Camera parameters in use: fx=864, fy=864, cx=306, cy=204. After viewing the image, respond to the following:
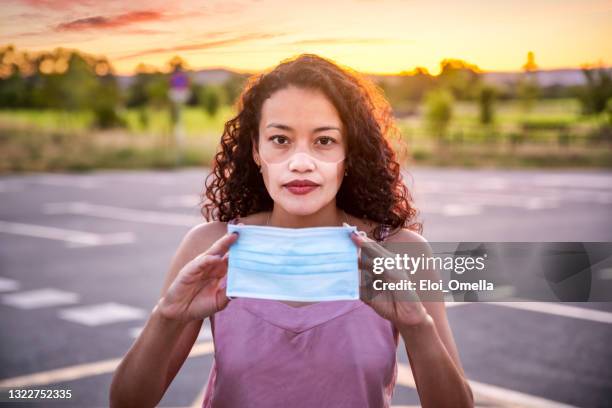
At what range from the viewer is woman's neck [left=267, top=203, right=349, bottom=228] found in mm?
2143

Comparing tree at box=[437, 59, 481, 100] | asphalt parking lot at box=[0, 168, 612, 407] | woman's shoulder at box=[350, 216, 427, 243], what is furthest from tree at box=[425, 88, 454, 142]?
woman's shoulder at box=[350, 216, 427, 243]

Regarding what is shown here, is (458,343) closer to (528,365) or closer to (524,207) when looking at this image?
(528,365)

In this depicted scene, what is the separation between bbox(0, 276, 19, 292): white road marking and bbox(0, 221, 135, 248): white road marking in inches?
75.0

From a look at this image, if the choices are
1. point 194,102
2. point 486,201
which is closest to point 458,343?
point 486,201

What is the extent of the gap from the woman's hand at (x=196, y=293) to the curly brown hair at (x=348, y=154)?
47cm

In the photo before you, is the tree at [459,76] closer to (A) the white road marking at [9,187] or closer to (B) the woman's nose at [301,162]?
(B) the woman's nose at [301,162]

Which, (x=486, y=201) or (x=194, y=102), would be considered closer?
(x=486, y=201)

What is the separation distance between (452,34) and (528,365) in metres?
3.32

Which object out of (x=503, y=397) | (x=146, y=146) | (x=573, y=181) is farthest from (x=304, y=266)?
(x=146, y=146)

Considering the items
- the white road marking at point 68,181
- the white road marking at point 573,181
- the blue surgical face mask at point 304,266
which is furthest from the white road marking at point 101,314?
the white road marking at point 573,181

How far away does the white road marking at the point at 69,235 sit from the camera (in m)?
9.65

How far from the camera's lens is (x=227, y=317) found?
2029 mm

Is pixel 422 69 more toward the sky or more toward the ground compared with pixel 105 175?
more toward the sky

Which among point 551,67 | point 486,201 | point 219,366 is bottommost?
point 486,201
